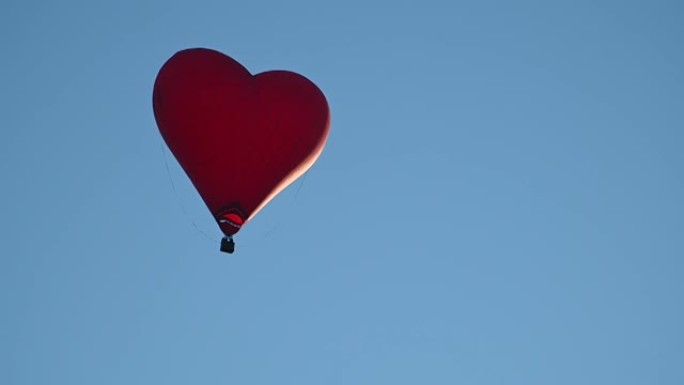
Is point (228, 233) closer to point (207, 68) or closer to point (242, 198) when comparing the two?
point (242, 198)

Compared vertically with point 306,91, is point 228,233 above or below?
below

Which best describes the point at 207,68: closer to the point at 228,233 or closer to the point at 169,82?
the point at 169,82

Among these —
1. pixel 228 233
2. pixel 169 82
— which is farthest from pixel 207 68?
pixel 228 233

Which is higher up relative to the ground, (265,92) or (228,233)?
(265,92)

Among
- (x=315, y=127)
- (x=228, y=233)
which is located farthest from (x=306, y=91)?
(x=228, y=233)
